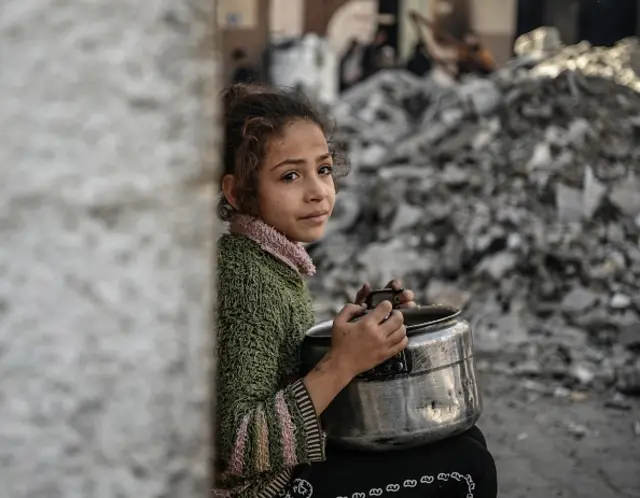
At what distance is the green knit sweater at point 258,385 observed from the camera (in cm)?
148

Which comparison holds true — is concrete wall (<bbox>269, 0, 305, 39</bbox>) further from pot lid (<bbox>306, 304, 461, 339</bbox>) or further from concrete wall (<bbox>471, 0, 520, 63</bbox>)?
pot lid (<bbox>306, 304, 461, 339</bbox>)

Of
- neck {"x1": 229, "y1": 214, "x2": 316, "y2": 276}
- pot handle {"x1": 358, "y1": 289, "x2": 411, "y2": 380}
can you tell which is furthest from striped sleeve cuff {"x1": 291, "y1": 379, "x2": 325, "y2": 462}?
neck {"x1": 229, "y1": 214, "x2": 316, "y2": 276}

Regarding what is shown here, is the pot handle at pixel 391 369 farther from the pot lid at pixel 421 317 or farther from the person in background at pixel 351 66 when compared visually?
the person in background at pixel 351 66

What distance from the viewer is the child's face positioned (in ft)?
5.78

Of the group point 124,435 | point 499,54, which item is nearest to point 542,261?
point 124,435

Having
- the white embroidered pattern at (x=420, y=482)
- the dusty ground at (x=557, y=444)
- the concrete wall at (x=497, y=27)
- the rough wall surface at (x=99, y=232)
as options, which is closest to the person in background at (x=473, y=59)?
the concrete wall at (x=497, y=27)

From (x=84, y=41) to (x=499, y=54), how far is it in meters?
15.2

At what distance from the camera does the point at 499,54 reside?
1522 cm

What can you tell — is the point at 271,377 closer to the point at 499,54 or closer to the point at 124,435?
the point at 124,435

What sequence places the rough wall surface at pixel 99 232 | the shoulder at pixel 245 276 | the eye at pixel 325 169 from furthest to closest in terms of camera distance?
the eye at pixel 325 169 < the shoulder at pixel 245 276 < the rough wall surface at pixel 99 232

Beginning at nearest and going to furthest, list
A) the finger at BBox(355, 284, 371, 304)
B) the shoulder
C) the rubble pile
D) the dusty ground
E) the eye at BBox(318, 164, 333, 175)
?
the shoulder, the eye at BBox(318, 164, 333, 175), the finger at BBox(355, 284, 371, 304), the dusty ground, the rubble pile

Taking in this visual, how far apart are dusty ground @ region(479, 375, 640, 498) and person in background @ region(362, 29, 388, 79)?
1089 centimetres

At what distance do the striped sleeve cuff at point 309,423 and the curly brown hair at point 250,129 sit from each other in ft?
1.42

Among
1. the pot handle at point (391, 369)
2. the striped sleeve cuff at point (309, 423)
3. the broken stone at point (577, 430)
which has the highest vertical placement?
the pot handle at point (391, 369)
